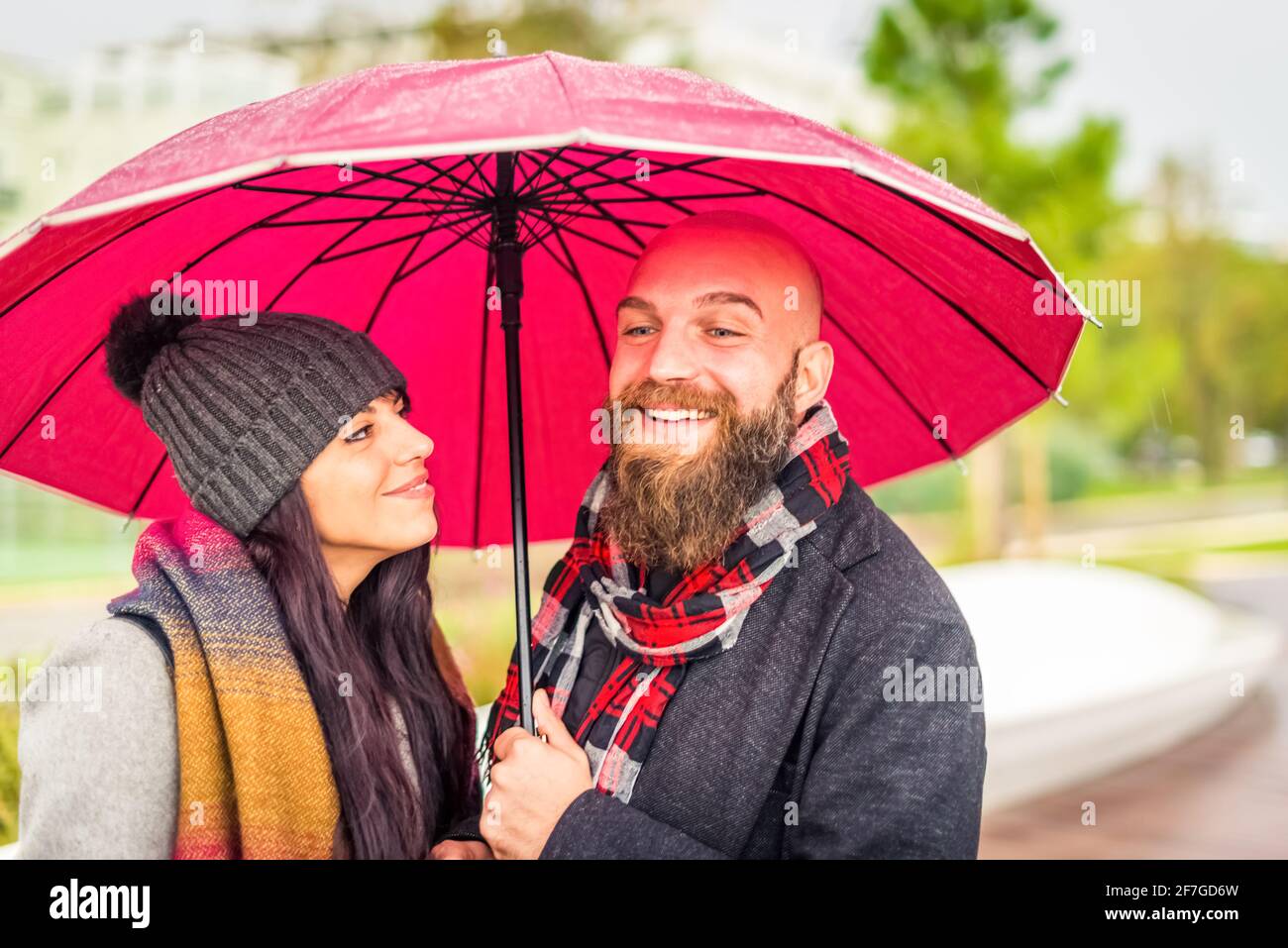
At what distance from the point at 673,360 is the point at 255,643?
3.45 ft

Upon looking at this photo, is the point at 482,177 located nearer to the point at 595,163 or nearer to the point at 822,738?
the point at 595,163

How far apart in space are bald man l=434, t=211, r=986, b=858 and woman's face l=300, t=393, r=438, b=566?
44cm

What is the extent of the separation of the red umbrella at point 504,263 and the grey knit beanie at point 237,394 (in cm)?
18

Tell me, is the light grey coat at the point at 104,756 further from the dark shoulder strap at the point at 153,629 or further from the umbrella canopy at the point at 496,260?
the umbrella canopy at the point at 496,260

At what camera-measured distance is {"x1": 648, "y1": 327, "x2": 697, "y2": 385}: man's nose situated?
8.74 ft

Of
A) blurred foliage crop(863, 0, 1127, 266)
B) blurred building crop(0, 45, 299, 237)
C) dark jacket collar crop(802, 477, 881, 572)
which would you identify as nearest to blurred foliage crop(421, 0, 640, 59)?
blurred building crop(0, 45, 299, 237)

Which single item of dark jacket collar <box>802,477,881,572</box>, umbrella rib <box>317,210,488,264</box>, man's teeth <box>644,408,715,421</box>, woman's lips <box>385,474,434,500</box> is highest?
umbrella rib <box>317,210,488,264</box>

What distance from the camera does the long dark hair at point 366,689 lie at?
2496 millimetres

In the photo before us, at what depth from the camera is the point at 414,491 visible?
269cm

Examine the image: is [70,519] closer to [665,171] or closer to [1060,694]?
[1060,694]

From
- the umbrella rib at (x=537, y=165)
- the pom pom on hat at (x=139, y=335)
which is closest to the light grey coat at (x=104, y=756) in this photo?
the pom pom on hat at (x=139, y=335)

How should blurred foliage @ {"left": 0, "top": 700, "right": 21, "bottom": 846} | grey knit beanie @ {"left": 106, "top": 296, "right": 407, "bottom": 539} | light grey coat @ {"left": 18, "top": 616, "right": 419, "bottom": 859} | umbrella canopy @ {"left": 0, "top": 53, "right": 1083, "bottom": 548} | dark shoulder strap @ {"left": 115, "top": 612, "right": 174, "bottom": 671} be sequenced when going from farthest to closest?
1. blurred foliage @ {"left": 0, "top": 700, "right": 21, "bottom": 846}
2. grey knit beanie @ {"left": 106, "top": 296, "right": 407, "bottom": 539}
3. dark shoulder strap @ {"left": 115, "top": 612, "right": 174, "bottom": 671}
4. light grey coat @ {"left": 18, "top": 616, "right": 419, "bottom": 859}
5. umbrella canopy @ {"left": 0, "top": 53, "right": 1083, "bottom": 548}

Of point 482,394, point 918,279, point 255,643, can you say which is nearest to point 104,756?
point 255,643

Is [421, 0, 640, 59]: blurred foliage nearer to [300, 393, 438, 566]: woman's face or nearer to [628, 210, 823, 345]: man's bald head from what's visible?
[628, 210, 823, 345]: man's bald head
